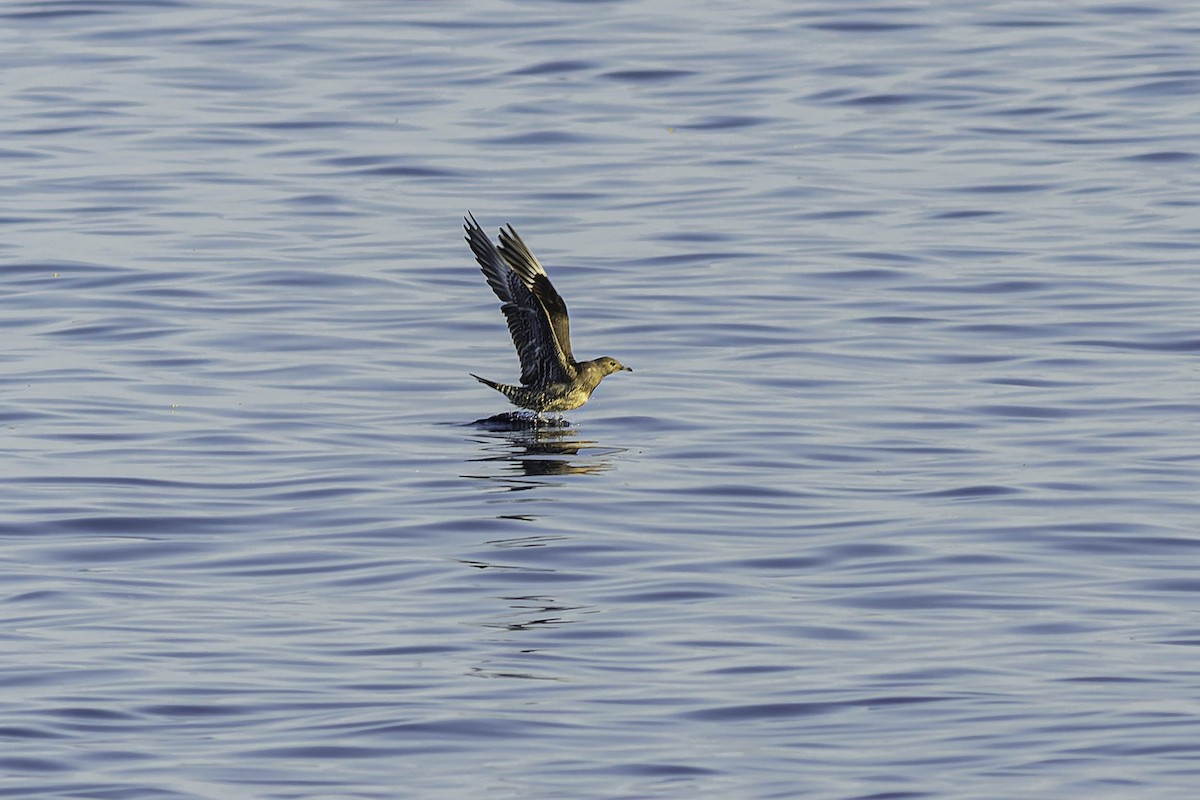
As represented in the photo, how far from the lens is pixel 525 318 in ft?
49.1

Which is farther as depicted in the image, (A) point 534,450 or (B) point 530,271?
(B) point 530,271

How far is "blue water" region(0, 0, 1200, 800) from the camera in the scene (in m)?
8.57

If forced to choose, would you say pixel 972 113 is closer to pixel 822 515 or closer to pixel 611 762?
pixel 822 515

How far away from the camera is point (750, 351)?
1622 centimetres

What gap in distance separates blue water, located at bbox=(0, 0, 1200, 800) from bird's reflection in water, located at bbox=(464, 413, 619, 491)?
47 millimetres

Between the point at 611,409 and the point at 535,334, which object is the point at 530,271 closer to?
the point at 535,334

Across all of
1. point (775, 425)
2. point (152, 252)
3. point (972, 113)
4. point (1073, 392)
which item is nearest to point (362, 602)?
point (775, 425)

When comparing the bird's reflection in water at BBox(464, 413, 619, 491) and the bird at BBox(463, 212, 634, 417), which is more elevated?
the bird at BBox(463, 212, 634, 417)

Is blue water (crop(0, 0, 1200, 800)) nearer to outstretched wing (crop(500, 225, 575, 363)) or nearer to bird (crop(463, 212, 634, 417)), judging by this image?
bird (crop(463, 212, 634, 417))

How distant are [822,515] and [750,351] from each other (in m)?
4.38

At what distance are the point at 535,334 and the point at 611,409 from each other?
70cm

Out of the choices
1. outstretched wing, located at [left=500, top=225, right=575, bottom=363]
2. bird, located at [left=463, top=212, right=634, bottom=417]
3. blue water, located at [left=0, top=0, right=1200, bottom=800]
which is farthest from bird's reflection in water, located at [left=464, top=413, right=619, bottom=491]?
outstretched wing, located at [left=500, top=225, right=575, bottom=363]

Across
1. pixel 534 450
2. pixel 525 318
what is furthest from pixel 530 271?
pixel 534 450

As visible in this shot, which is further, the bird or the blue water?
the bird
